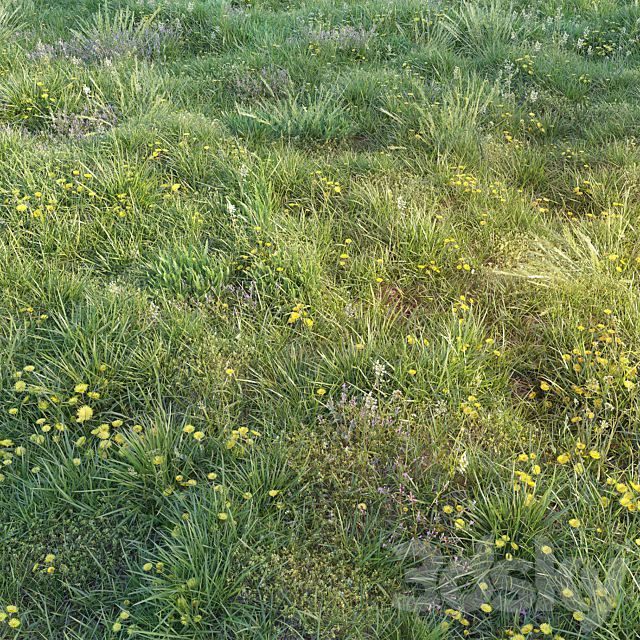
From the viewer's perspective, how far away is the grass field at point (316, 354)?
2.14 m

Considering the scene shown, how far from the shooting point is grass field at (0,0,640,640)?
7.04 ft

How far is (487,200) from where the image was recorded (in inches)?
158

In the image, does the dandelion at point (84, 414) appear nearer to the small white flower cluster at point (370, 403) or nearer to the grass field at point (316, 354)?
the grass field at point (316, 354)

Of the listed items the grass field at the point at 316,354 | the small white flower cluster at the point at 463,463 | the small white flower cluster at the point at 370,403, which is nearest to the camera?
the grass field at the point at 316,354

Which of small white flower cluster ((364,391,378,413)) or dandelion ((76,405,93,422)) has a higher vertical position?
small white flower cluster ((364,391,378,413))

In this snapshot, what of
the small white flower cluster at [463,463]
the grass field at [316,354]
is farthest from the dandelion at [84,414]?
the small white flower cluster at [463,463]

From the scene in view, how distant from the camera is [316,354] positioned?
10.00 ft

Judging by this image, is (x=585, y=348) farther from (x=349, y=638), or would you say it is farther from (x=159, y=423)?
(x=159, y=423)

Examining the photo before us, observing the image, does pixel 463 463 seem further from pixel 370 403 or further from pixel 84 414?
pixel 84 414

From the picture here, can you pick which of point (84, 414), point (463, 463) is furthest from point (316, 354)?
point (84, 414)

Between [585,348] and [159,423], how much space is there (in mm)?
2178

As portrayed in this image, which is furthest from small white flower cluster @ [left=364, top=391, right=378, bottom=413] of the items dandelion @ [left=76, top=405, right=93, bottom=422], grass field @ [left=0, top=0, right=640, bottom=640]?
dandelion @ [left=76, top=405, right=93, bottom=422]

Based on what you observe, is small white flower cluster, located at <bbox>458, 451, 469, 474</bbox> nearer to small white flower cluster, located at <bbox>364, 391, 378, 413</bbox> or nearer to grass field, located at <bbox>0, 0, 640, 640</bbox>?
grass field, located at <bbox>0, 0, 640, 640</bbox>

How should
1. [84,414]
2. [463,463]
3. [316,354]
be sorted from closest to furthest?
[463,463] < [84,414] < [316,354]
